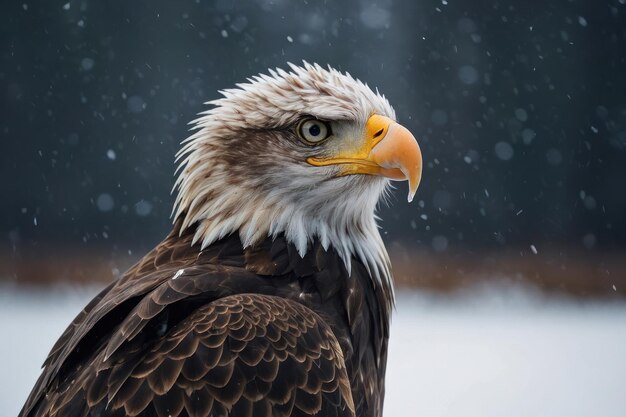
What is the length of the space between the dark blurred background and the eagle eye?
166 inches

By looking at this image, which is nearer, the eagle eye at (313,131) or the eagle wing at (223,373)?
the eagle wing at (223,373)

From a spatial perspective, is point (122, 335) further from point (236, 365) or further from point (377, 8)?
point (377, 8)

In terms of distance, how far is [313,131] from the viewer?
8.96 feet

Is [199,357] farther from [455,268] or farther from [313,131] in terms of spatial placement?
[455,268]

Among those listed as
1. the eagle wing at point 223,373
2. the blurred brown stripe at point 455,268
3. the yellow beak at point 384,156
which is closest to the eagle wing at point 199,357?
the eagle wing at point 223,373

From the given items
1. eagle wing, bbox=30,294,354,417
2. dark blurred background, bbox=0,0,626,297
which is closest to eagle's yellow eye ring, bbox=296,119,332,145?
eagle wing, bbox=30,294,354,417

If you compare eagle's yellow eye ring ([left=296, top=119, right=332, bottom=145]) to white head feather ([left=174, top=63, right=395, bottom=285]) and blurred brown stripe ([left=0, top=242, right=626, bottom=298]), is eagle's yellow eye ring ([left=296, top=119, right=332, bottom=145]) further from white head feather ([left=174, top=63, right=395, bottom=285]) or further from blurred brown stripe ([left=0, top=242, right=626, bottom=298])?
blurred brown stripe ([left=0, top=242, right=626, bottom=298])

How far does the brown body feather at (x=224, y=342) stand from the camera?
7.13 ft

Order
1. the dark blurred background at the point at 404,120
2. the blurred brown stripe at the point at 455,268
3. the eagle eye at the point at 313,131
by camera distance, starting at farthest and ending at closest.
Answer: the blurred brown stripe at the point at 455,268, the dark blurred background at the point at 404,120, the eagle eye at the point at 313,131

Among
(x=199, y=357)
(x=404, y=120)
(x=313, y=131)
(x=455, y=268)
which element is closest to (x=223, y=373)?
(x=199, y=357)

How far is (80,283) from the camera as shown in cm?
701

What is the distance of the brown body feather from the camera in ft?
7.13

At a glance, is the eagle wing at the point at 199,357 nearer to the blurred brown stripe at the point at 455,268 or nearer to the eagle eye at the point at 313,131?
the eagle eye at the point at 313,131

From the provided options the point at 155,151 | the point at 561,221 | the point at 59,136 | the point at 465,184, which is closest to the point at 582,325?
the point at 561,221
